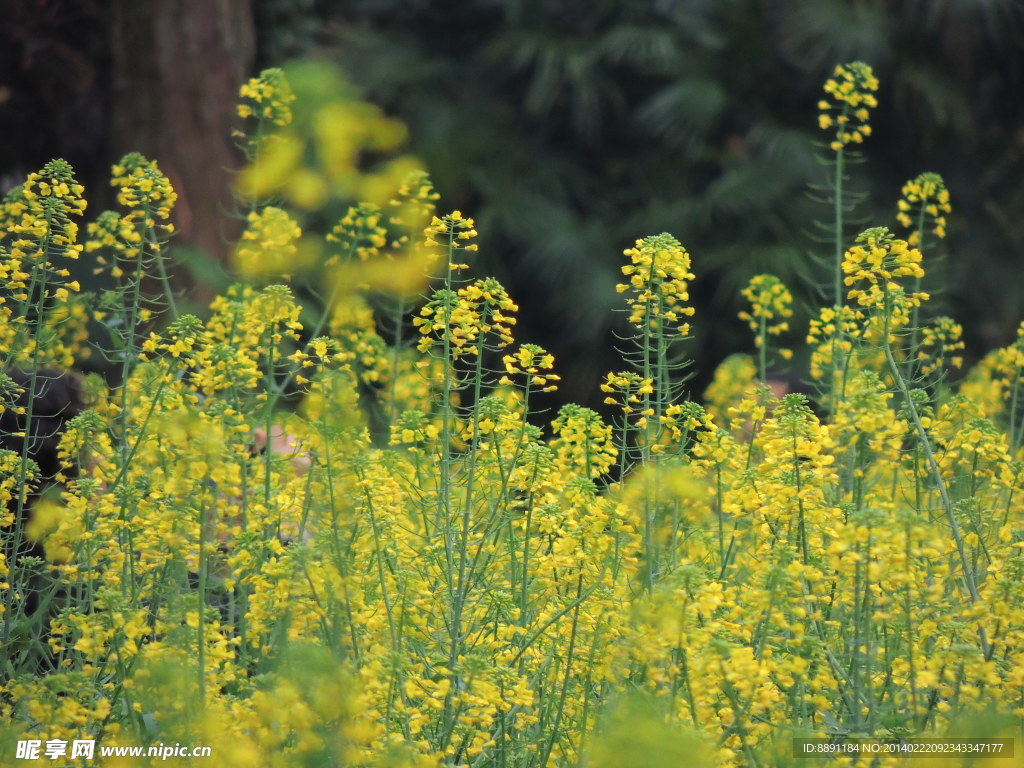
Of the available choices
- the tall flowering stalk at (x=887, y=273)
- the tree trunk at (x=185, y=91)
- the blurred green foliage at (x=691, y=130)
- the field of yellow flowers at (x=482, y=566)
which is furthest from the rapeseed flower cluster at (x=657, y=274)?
the blurred green foliage at (x=691, y=130)

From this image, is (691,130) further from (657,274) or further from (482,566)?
(482,566)

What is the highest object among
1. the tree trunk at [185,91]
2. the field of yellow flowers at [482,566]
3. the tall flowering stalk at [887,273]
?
the tree trunk at [185,91]

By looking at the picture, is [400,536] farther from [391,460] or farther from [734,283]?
[734,283]

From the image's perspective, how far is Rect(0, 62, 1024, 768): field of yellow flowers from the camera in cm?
224

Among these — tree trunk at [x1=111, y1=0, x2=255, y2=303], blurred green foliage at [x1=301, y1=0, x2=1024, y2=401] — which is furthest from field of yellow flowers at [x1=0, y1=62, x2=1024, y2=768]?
blurred green foliage at [x1=301, y1=0, x2=1024, y2=401]

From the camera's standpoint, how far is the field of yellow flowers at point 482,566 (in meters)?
2.24

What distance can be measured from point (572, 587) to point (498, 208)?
6191 mm

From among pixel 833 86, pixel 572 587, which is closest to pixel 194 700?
pixel 572 587

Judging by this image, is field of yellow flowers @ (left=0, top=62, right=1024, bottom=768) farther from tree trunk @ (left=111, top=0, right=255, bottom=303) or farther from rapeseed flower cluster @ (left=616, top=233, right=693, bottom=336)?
tree trunk @ (left=111, top=0, right=255, bottom=303)

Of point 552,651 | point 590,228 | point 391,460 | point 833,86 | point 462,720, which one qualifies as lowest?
point 462,720

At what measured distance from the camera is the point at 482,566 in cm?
297

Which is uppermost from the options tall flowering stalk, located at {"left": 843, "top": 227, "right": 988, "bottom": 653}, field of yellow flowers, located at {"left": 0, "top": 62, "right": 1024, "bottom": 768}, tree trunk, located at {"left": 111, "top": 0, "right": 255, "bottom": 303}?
tree trunk, located at {"left": 111, "top": 0, "right": 255, "bottom": 303}

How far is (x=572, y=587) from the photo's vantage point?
2.93 m

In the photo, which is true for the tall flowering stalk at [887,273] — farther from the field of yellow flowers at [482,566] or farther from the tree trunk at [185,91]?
the tree trunk at [185,91]
